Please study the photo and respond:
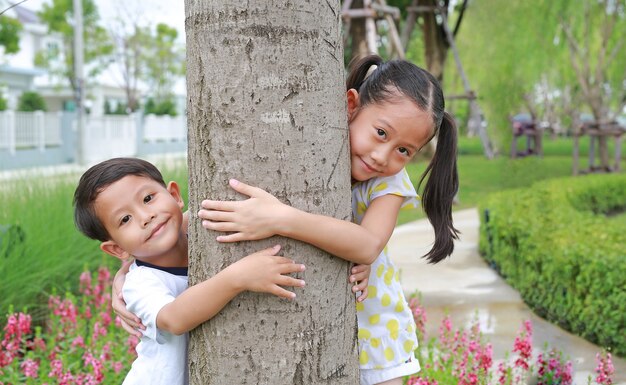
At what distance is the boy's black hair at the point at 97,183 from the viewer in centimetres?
201

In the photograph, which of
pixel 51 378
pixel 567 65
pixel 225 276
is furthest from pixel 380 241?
pixel 567 65

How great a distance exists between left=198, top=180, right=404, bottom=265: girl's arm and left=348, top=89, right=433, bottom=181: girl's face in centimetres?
22

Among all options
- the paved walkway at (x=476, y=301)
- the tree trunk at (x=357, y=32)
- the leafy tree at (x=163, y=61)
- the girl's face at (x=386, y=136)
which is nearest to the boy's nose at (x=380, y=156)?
the girl's face at (x=386, y=136)

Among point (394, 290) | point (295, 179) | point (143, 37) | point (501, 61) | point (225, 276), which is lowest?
point (394, 290)

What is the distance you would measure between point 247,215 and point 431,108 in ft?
2.12

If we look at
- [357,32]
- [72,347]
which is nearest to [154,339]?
[72,347]

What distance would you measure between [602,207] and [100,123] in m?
16.5

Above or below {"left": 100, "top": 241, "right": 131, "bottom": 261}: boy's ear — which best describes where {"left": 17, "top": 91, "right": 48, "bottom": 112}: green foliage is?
above

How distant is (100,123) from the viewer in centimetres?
2298

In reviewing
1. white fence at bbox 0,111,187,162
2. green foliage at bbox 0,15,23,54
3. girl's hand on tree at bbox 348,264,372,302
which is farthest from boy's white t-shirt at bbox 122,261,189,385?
green foliage at bbox 0,15,23,54

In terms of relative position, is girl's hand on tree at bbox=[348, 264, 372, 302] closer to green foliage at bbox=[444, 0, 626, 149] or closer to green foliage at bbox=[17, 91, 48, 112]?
green foliage at bbox=[444, 0, 626, 149]

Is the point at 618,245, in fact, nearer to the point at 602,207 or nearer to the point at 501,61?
the point at 602,207

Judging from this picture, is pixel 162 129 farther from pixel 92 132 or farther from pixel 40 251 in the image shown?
pixel 40 251

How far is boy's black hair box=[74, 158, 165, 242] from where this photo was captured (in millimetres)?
2014
